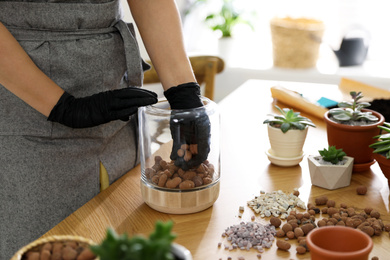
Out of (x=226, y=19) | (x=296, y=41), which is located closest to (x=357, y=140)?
(x=296, y=41)

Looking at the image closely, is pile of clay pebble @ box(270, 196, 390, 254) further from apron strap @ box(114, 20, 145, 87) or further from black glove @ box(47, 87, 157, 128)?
apron strap @ box(114, 20, 145, 87)

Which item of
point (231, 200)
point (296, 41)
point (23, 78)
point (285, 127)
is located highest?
point (23, 78)

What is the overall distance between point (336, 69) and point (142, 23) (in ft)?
7.52

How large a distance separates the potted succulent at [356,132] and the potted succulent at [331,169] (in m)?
0.07

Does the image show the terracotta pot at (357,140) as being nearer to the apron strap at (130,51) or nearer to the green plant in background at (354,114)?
the green plant in background at (354,114)

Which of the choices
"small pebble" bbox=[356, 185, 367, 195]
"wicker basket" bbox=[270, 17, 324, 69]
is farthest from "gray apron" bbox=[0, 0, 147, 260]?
"wicker basket" bbox=[270, 17, 324, 69]

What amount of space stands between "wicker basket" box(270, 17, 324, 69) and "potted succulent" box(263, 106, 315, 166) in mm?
2039

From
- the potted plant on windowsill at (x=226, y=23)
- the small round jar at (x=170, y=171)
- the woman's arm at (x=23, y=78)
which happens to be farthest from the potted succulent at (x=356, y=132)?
the potted plant on windowsill at (x=226, y=23)

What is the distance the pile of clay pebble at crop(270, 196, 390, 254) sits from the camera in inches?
38.9

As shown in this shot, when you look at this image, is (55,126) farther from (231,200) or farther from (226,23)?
(226,23)

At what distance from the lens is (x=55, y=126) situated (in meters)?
1.29

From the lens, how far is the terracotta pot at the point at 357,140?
1.29m


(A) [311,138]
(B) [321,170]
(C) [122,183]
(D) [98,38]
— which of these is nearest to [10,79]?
(D) [98,38]

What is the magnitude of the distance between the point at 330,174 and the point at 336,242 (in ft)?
1.40
